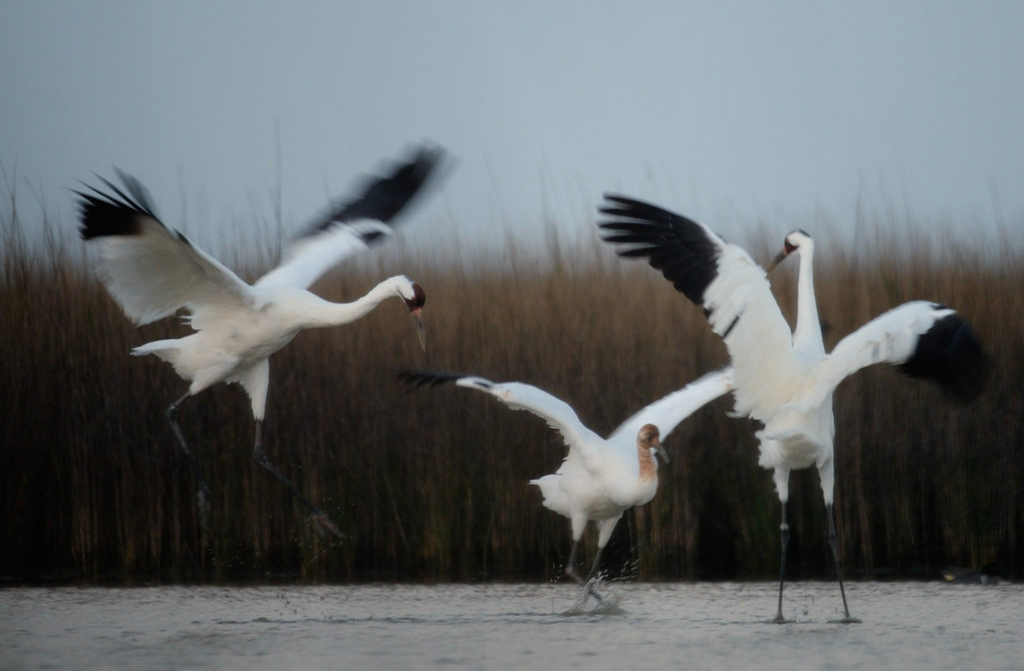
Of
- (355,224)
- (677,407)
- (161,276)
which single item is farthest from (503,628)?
(355,224)

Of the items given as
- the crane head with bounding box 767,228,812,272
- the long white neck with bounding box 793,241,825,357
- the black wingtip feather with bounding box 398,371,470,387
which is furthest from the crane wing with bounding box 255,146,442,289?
the long white neck with bounding box 793,241,825,357

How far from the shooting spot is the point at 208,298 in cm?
663

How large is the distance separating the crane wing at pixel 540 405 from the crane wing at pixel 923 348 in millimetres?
1089

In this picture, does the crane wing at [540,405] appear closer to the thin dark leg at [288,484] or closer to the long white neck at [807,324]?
the long white neck at [807,324]

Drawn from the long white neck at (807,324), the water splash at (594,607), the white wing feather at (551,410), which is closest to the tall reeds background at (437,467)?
the water splash at (594,607)

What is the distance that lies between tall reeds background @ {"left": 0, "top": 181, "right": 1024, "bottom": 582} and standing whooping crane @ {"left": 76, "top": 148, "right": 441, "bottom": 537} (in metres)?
0.46

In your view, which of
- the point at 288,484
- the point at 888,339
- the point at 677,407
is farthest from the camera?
the point at 288,484

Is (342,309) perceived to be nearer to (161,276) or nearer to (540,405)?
(161,276)

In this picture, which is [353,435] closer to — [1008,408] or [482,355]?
[482,355]

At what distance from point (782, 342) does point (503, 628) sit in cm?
175

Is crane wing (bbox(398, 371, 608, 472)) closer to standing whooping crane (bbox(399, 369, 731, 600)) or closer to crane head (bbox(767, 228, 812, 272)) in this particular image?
standing whooping crane (bbox(399, 369, 731, 600))

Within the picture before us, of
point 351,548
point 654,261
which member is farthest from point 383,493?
point 654,261

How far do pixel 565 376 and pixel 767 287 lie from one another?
98.5 inches

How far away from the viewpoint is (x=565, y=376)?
7598 millimetres
